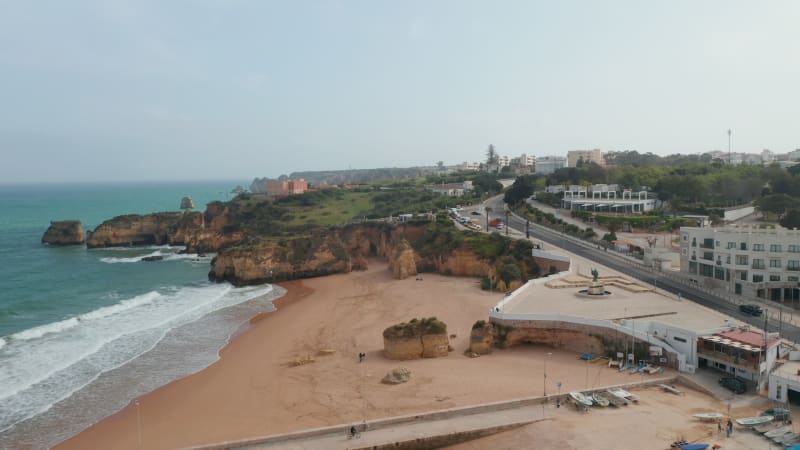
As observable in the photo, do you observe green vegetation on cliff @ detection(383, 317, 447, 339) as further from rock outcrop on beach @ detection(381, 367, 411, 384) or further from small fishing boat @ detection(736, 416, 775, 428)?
small fishing boat @ detection(736, 416, 775, 428)

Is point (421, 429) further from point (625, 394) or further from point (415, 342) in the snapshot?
point (415, 342)

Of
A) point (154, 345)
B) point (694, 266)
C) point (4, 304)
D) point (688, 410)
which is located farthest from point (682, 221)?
point (4, 304)

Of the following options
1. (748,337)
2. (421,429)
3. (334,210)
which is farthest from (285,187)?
(748,337)

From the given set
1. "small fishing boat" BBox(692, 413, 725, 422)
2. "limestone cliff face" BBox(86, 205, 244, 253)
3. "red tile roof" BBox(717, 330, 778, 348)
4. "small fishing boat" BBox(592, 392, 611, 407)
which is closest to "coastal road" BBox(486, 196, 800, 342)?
"red tile roof" BBox(717, 330, 778, 348)

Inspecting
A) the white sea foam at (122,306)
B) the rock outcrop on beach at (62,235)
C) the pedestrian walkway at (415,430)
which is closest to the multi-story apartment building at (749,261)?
the pedestrian walkway at (415,430)

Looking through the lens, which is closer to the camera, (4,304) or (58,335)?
(58,335)

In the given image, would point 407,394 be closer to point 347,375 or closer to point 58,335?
point 347,375
